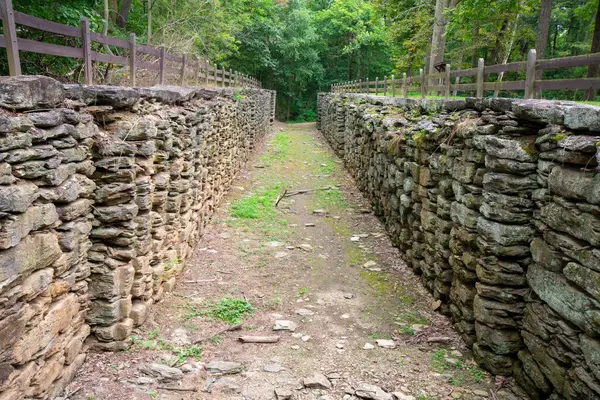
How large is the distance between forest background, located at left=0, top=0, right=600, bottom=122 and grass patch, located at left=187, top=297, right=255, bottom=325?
4446 mm

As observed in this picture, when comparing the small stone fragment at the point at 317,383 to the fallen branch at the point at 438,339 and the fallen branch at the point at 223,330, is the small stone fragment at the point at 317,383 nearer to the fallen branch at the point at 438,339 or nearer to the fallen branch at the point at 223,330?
the fallen branch at the point at 223,330

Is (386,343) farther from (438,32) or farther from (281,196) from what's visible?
(438,32)

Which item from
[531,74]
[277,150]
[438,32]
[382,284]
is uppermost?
[438,32]

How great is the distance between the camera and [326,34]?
45500mm

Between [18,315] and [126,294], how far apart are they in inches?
73.9

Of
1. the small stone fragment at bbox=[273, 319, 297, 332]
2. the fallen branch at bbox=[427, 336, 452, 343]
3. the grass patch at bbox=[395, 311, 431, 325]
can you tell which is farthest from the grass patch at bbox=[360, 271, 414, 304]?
the small stone fragment at bbox=[273, 319, 297, 332]

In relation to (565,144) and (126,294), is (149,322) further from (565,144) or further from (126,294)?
(565,144)

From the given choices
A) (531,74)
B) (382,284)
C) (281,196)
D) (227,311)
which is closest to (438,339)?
(382,284)

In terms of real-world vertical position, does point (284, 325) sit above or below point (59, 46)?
Result: below

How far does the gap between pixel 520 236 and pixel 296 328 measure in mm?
3165

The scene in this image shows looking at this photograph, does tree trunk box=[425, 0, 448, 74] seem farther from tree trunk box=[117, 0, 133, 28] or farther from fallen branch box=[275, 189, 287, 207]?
tree trunk box=[117, 0, 133, 28]

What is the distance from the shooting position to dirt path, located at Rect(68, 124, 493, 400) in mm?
4910

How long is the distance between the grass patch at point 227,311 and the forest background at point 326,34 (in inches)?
175

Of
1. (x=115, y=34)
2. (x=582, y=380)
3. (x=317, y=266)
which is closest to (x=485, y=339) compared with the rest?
(x=582, y=380)
